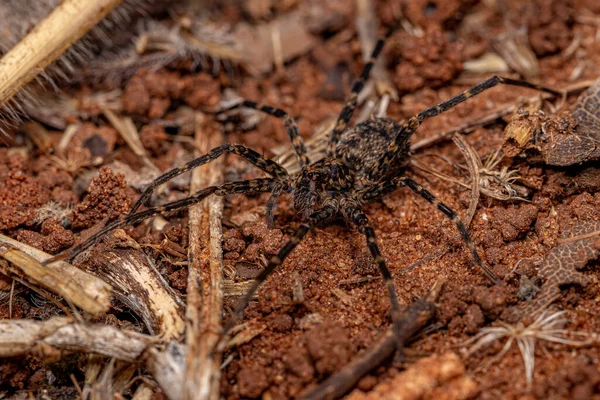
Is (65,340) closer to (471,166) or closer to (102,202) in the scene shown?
(102,202)

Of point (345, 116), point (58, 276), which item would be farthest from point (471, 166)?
point (58, 276)

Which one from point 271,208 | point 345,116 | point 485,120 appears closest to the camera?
point 271,208

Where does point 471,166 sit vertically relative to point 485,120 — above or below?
below

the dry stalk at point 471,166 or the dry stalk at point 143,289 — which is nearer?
the dry stalk at point 143,289

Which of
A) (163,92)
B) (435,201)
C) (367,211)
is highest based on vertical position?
(163,92)

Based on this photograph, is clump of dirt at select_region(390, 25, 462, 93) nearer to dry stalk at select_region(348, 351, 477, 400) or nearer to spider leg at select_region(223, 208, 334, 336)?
spider leg at select_region(223, 208, 334, 336)

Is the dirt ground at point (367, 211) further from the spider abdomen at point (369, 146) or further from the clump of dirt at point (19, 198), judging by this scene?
the spider abdomen at point (369, 146)

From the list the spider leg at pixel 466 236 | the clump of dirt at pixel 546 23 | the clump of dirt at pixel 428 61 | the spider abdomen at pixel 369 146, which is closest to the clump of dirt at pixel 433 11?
the clump of dirt at pixel 428 61

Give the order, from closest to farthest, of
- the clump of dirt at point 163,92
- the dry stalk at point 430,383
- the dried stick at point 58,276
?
the dry stalk at point 430,383 → the dried stick at point 58,276 → the clump of dirt at point 163,92
